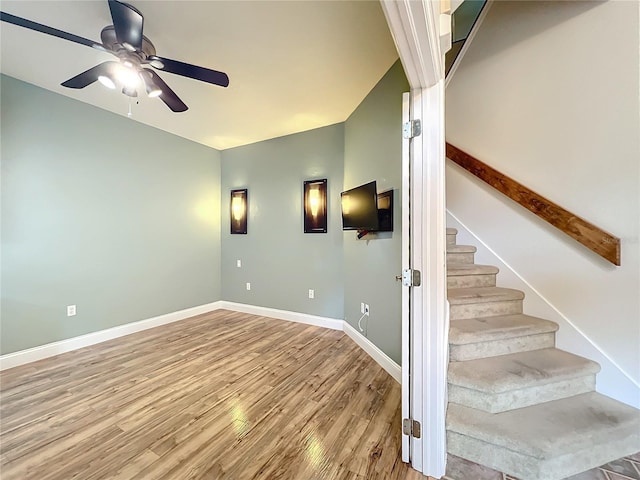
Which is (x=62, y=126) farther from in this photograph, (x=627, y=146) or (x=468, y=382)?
(x=627, y=146)

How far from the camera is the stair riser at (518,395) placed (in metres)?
1.52

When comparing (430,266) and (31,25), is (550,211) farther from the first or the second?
(31,25)

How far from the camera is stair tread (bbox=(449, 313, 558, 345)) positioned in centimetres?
177

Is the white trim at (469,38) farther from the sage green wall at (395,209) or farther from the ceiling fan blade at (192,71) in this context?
the ceiling fan blade at (192,71)

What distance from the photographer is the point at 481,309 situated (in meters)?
2.08

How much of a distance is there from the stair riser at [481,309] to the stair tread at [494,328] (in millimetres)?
39

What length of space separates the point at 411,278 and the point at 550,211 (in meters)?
1.46

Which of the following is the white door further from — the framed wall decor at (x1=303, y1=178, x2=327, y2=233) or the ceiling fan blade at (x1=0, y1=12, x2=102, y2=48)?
the framed wall decor at (x1=303, y1=178, x2=327, y2=233)

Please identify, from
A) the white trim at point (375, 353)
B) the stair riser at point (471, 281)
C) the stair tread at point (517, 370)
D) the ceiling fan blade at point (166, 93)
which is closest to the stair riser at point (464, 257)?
the stair riser at point (471, 281)

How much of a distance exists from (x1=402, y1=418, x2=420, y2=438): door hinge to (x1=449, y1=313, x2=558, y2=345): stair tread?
605mm

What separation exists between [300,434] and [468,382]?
3.54 ft

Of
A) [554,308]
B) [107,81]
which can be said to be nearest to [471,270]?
[554,308]

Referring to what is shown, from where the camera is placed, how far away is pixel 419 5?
817 millimetres

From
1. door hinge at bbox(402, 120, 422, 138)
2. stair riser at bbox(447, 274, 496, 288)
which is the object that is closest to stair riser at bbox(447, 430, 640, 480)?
stair riser at bbox(447, 274, 496, 288)
